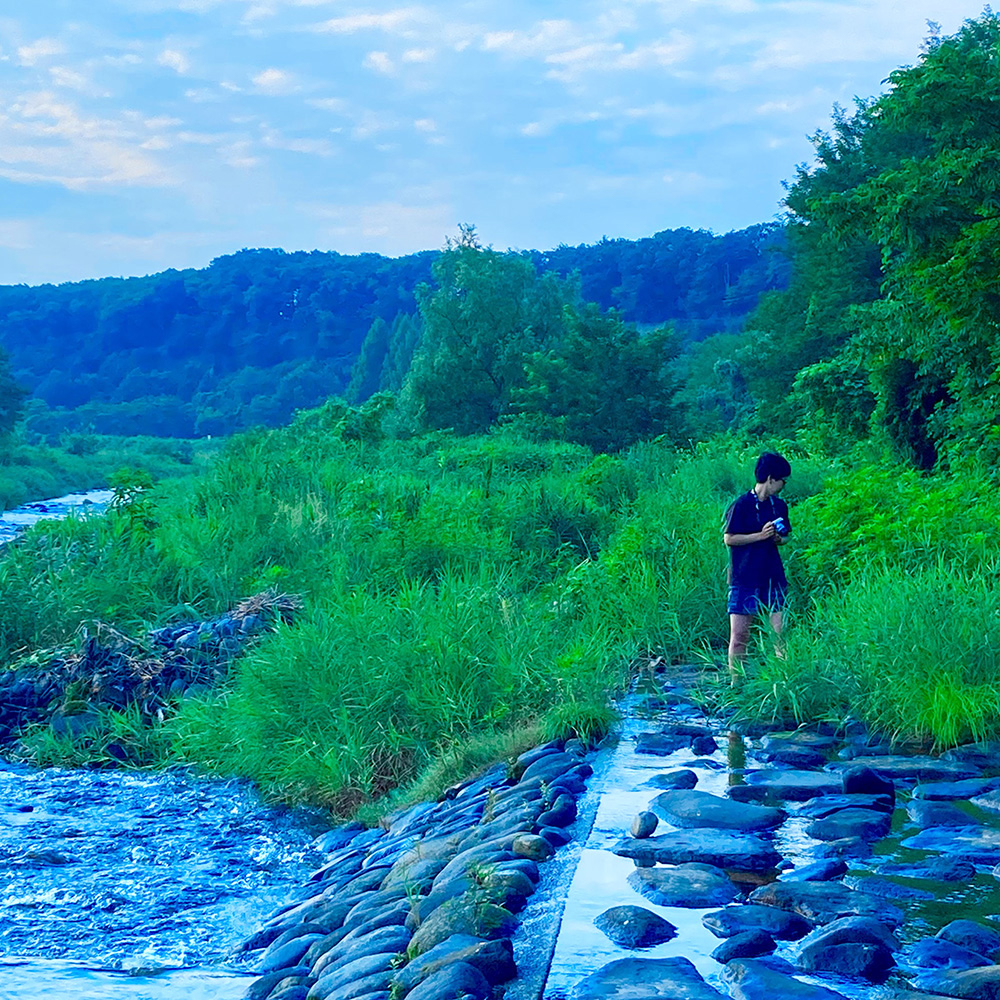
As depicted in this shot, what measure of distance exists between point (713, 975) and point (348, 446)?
26070 mm

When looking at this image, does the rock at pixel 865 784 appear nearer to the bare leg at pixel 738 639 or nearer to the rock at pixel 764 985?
the rock at pixel 764 985

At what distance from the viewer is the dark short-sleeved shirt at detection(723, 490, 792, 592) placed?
298 inches

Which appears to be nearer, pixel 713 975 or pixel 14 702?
pixel 713 975

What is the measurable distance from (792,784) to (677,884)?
1344mm

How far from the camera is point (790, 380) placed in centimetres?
2895

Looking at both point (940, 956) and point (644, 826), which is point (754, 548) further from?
point (940, 956)

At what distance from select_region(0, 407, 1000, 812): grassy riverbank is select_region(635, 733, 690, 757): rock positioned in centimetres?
34

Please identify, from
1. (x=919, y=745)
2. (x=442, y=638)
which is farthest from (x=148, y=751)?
(x=919, y=745)

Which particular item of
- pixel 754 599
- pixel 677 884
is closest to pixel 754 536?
pixel 754 599

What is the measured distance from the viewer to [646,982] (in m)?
3.52

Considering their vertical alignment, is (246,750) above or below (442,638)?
below

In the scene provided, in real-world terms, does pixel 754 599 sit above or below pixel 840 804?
above

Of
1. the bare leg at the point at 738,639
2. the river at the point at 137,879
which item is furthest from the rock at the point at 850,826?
the bare leg at the point at 738,639

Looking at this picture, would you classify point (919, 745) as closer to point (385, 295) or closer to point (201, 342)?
point (385, 295)
